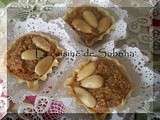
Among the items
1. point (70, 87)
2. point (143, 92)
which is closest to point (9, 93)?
point (70, 87)

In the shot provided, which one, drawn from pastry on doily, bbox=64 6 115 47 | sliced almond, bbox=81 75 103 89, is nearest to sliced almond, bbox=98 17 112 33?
pastry on doily, bbox=64 6 115 47

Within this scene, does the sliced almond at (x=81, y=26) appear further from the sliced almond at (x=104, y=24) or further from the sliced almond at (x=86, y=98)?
the sliced almond at (x=86, y=98)

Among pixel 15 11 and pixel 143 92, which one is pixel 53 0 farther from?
pixel 143 92

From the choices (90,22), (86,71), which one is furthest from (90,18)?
(86,71)

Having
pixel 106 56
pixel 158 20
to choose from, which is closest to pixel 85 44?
pixel 106 56

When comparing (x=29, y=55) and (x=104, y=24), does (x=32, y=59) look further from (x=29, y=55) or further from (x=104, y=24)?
(x=104, y=24)

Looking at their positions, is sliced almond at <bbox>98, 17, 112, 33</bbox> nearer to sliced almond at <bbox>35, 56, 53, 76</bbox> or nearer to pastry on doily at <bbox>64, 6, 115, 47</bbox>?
pastry on doily at <bbox>64, 6, 115, 47</bbox>

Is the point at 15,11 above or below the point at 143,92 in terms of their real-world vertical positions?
above
